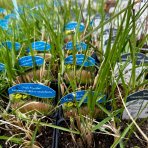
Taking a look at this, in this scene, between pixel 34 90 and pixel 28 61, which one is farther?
pixel 28 61

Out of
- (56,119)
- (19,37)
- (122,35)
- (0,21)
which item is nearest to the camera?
(122,35)

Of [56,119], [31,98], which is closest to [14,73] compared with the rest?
[31,98]

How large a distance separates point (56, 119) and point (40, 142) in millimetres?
76

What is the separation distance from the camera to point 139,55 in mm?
783

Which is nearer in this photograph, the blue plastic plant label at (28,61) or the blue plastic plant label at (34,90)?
the blue plastic plant label at (34,90)

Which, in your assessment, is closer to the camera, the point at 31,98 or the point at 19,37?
the point at 31,98

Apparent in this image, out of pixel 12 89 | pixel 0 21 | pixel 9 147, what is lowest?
pixel 9 147

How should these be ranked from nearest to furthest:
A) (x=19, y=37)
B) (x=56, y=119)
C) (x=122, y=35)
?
(x=122, y=35), (x=56, y=119), (x=19, y=37)

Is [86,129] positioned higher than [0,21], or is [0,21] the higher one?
[0,21]

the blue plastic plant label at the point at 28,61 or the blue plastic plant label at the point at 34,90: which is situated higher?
the blue plastic plant label at the point at 28,61

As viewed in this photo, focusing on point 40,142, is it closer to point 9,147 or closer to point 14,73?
point 9,147

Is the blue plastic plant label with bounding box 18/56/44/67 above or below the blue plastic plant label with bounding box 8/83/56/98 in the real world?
above

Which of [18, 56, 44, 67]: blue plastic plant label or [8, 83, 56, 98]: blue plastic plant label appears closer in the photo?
[8, 83, 56, 98]: blue plastic plant label

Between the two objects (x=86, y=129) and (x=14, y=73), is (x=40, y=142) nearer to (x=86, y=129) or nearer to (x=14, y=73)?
(x=86, y=129)
